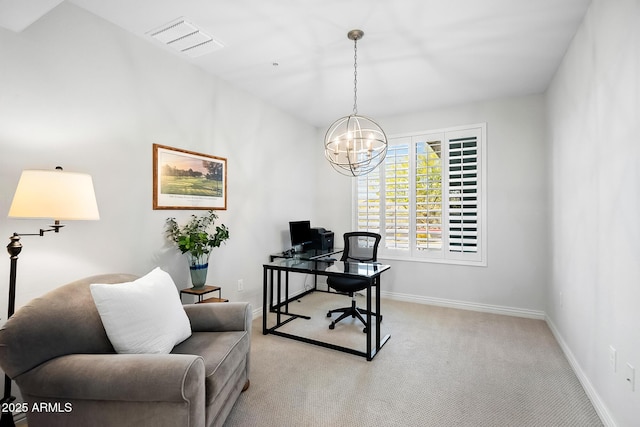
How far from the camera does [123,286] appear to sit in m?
1.69

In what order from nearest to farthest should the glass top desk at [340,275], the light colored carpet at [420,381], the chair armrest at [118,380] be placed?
the chair armrest at [118,380] < the light colored carpet at [420,381] < the glass top desk at [340,275]

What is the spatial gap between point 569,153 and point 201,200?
347 centimetres

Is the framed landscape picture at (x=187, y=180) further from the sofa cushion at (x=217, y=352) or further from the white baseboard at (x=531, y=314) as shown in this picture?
the white baseboard at (x=531, y=314)

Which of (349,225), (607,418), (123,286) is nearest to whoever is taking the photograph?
(123,286)

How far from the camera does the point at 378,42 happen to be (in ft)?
8.61

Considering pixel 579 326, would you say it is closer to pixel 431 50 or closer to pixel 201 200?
pixel 431 50

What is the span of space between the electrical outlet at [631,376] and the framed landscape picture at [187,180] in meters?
3.31

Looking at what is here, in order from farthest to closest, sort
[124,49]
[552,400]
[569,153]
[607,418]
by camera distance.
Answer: [569,153], [124,49], [552,400], [607,418]

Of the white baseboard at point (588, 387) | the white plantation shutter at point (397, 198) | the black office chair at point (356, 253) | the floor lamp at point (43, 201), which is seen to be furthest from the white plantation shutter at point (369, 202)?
the floor lamp at point (43, 201)

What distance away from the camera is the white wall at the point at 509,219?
3.69 m

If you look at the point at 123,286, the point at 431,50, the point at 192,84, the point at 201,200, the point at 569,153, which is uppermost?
the point at 431,50

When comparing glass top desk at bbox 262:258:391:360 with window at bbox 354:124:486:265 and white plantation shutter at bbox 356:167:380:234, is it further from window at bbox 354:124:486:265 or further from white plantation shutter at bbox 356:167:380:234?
white plantation shutter at bbox 356:167:380:234

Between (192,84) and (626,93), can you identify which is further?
(192,84)

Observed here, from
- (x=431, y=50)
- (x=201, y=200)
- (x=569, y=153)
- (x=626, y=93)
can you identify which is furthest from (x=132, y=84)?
(x=569, y=153)
